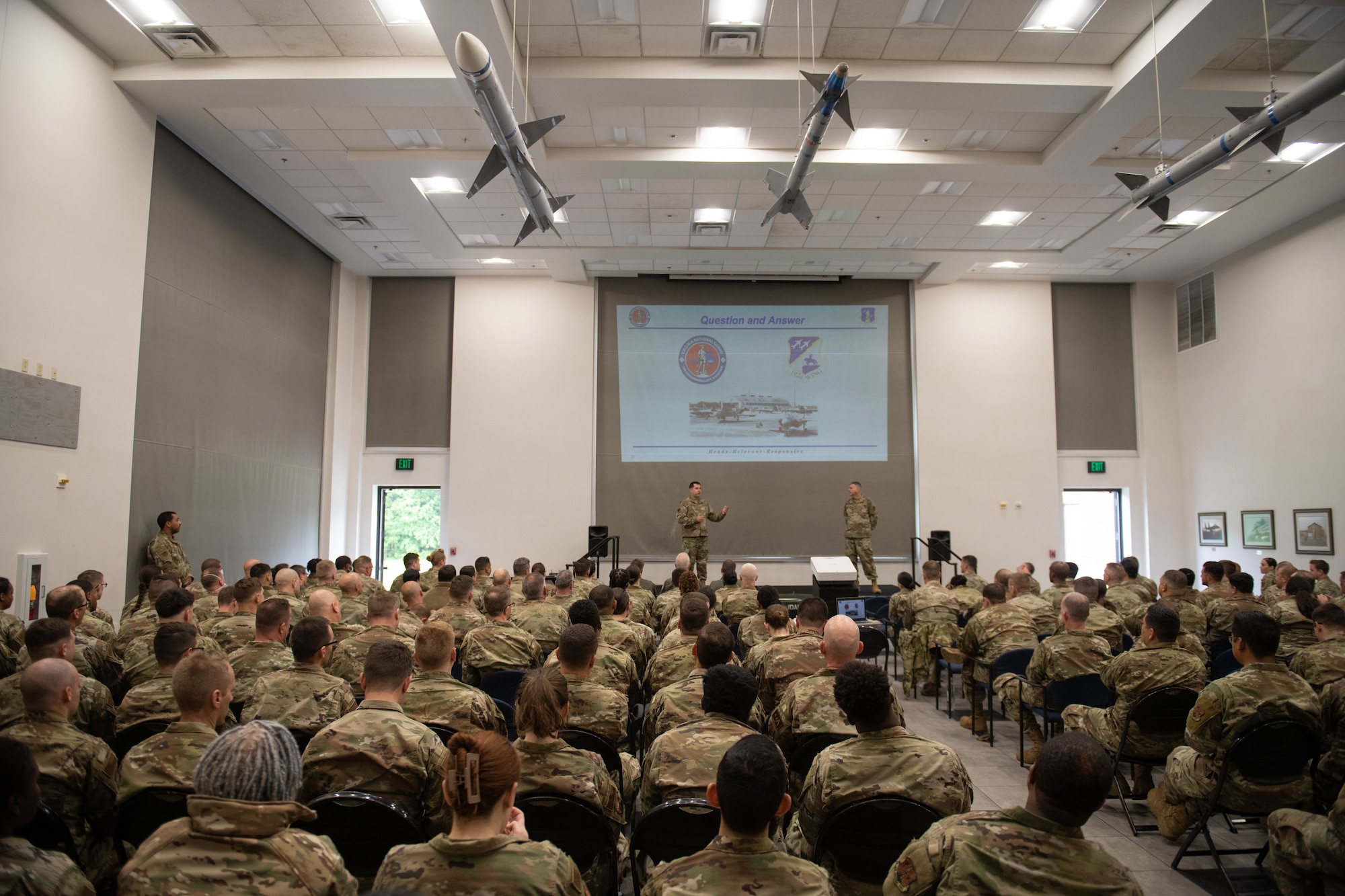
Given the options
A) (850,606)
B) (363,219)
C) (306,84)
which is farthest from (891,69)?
(363,219)

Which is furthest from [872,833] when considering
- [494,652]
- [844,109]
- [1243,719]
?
[844,109]

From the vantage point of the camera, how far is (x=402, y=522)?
46.5 ft

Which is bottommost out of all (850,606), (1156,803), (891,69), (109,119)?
(1156,803)

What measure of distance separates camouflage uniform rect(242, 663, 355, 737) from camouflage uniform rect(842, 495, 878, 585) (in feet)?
33.0

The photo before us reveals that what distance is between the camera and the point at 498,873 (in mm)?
1653

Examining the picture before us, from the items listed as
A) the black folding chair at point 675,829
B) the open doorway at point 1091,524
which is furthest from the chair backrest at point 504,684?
the open doorway at point 1091,524

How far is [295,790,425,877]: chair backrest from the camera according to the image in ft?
7.43

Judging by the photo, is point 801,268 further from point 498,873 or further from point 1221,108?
point 498,873

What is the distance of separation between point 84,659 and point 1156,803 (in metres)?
5.80

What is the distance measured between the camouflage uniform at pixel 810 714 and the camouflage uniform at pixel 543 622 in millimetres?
2446

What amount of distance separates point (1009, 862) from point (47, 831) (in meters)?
2.70

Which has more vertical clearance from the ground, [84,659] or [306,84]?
[306,84]

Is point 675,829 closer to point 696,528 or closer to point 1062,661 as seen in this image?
point 1062,661

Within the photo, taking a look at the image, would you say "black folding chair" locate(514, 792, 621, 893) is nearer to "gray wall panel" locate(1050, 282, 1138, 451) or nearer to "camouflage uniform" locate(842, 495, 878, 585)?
"camouflage uniform" locate(842, 495, 878, 585)
